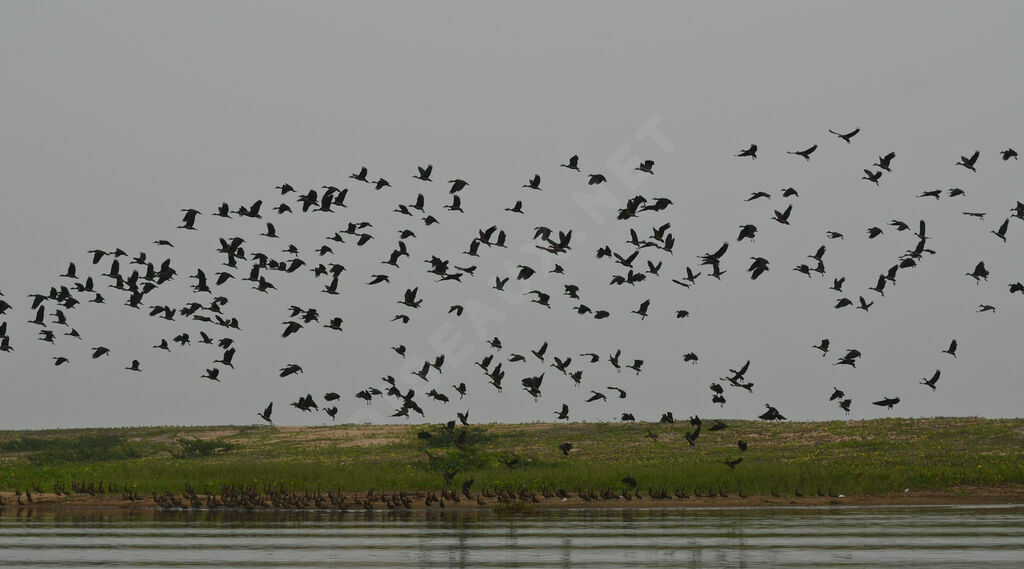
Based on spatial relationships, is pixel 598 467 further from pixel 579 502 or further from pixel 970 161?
pixel 970 161

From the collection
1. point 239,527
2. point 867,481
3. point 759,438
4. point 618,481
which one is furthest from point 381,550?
point 759,438

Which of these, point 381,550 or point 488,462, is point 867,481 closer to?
point 488,462

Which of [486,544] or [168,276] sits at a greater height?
[168,276]

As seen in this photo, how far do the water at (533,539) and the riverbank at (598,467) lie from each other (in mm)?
5052

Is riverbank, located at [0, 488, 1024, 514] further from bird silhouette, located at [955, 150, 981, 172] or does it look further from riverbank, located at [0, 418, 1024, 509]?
bird silhouette, located at [955, 150, 981, 172]

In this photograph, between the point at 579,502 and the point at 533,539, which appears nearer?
the point at 533,539

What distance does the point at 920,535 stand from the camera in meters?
27.4

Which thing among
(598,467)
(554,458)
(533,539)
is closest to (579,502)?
(598,467)

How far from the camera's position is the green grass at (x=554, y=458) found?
1791 inches

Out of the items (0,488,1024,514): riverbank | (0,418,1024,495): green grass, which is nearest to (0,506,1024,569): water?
(0,488,1024,514): riverbank

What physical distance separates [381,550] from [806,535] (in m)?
10.1

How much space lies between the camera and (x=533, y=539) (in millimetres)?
27875

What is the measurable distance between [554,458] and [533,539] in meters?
32.1

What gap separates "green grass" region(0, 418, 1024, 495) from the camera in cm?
4550
